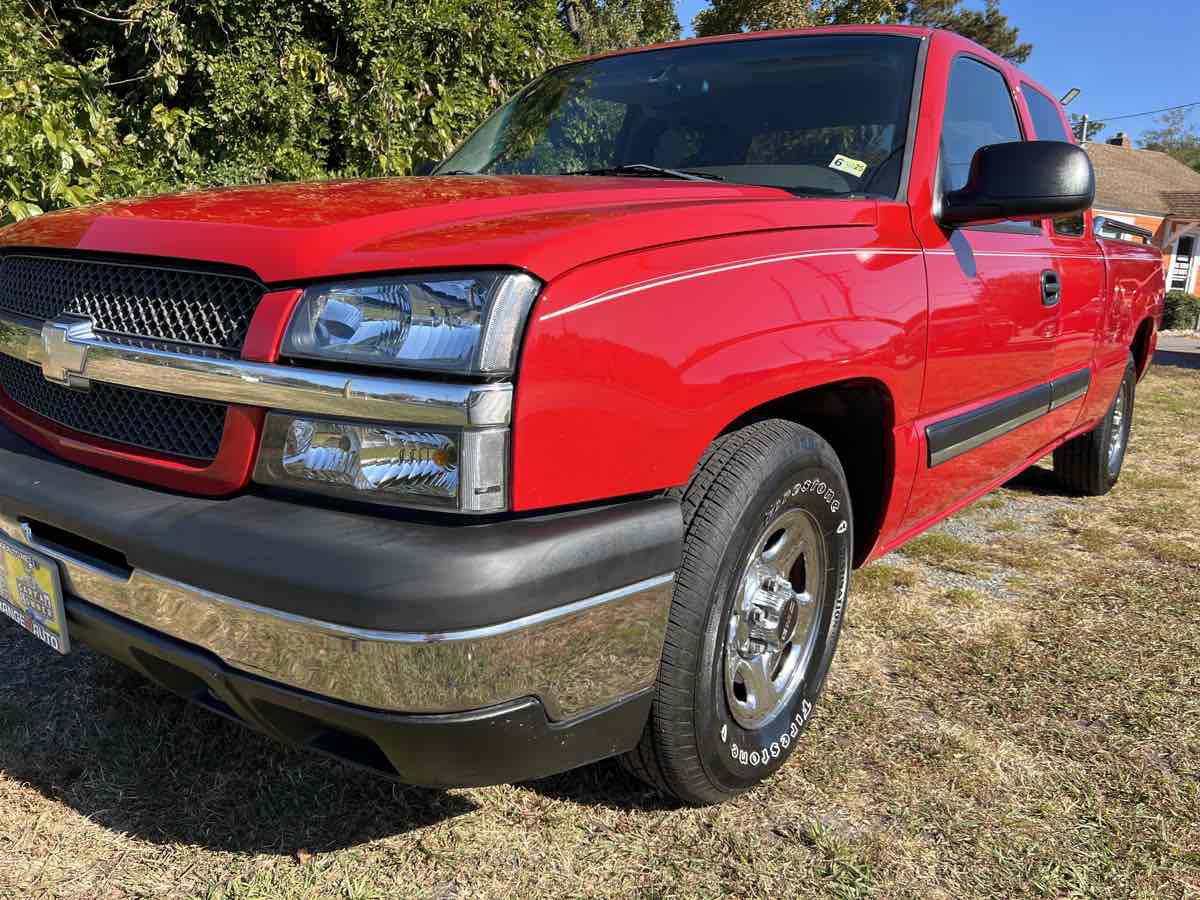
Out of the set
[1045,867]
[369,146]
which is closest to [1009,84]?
[1045,867]

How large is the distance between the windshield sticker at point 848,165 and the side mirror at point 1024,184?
0.26m

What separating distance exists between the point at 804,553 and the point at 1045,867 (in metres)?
0.82

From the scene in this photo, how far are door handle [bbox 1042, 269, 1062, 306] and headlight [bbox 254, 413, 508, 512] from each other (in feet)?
7.86

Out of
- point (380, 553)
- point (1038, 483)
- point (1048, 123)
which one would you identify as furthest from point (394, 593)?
point (1038, 483)

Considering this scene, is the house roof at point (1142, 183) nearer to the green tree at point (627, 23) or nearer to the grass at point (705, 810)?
the green tree at point (627, 23)

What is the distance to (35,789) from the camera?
2096 millimetres

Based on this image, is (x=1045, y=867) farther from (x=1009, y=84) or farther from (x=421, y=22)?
(x=421, y=22)

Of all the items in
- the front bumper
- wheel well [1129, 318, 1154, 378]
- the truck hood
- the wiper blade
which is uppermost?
the wiper blade

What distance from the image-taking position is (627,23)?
59.5 feet

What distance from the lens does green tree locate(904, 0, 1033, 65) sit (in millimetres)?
32062

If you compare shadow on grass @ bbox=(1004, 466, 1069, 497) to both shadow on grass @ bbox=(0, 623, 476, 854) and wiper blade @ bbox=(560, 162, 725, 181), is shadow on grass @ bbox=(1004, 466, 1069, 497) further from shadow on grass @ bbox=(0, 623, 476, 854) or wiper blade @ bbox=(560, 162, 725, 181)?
shadow on grass @ bbox=(0, 623, 476, 854)

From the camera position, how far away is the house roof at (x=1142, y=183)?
31.5 metres

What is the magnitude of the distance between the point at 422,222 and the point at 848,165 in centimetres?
132

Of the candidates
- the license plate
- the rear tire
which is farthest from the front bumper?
the rear tire
